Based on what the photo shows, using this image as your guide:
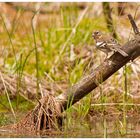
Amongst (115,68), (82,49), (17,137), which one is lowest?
(17,137)

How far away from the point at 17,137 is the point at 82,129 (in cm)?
56

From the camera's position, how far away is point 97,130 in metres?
5.75

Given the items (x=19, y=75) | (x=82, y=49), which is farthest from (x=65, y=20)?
(x=19, y=75)

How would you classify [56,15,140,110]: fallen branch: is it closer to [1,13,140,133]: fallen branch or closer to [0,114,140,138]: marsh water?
[1,13,140,133]: fallen branch

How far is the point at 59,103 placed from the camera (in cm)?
577

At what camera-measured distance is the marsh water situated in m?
5.51

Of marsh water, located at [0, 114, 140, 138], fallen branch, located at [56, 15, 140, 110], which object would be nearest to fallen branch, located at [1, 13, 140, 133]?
fallen branch, located at [56, 15, 140, 110]

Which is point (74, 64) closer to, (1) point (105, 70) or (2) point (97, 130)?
(2) point (97, 130)

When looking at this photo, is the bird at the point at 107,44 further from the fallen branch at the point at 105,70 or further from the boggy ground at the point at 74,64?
the boggy ground at the point at 74,64

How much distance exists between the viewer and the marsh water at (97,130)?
18.1 ft

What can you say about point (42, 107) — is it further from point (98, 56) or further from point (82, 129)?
point (98, 56)

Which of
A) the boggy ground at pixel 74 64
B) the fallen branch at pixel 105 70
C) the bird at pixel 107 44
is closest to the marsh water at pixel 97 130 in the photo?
the boggy ground at pixel 74 64

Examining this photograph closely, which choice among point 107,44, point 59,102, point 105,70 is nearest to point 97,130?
point 59,102

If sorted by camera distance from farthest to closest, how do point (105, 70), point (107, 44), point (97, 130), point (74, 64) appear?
1. point (74, 64)
2. point (107, 44)
3. point (97, 130)
4. point (105, 70)
